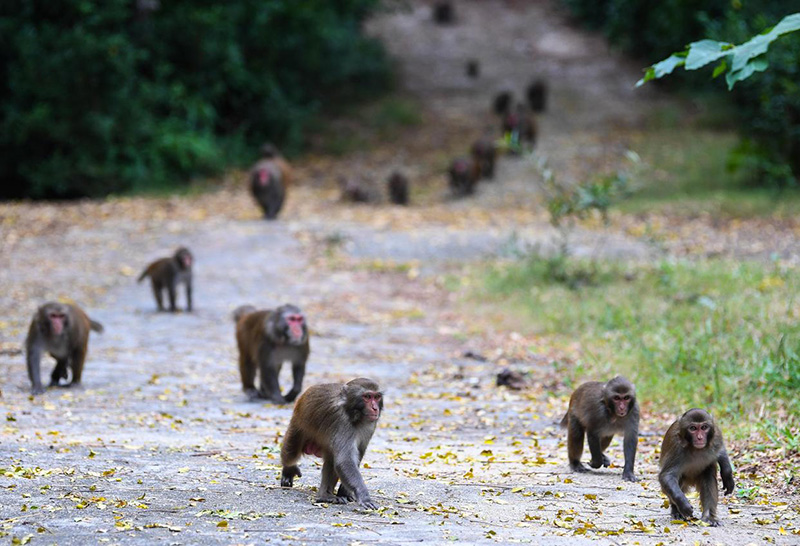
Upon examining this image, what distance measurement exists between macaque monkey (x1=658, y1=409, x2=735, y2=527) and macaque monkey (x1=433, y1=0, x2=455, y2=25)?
32675 millimetres

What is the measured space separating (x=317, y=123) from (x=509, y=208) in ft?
31.9

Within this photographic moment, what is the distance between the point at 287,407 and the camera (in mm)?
9430

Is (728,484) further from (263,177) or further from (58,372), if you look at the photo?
(263,177)

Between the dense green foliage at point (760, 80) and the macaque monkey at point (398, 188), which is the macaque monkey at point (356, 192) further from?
the dense green foliage at point (760, 80)

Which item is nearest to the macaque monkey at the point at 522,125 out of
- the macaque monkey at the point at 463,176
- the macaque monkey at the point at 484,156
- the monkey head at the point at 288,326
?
the macaque monkey at the point at 484,156

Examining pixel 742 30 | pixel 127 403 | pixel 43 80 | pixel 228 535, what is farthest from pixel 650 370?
pixel 43 80

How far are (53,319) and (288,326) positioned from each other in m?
2.07

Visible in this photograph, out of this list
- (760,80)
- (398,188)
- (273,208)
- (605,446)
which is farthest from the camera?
(398,188)

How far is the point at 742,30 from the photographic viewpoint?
20969mm

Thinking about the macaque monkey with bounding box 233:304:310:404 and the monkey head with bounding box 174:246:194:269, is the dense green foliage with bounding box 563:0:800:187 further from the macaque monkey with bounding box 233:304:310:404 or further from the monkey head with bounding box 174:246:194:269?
the macaque monkey with bounding box 233:304:310:404

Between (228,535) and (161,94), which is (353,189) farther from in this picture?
(228,535)

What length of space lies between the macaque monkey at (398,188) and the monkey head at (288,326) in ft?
45.1

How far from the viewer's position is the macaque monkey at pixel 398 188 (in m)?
23.0

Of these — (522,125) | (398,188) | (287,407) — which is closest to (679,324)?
(287,407)
